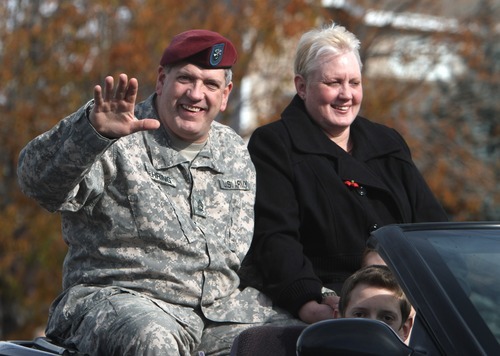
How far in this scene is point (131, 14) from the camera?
47.8ft

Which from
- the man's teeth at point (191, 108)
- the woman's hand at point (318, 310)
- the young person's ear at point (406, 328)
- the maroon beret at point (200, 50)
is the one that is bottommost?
the woman's hand at point (318, 310)

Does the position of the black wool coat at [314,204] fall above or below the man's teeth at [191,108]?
below

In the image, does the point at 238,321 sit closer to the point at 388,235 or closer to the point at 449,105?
the point at 388,235

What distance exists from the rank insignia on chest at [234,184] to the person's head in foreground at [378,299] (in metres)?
0.94

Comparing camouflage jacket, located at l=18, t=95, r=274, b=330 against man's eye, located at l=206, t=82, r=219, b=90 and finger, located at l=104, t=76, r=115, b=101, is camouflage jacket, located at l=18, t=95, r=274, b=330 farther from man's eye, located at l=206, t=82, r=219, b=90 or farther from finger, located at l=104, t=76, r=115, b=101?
man's eye, located at l=206, t=82, r=219, b=90

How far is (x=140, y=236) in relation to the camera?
421cm

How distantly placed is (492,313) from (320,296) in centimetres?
144

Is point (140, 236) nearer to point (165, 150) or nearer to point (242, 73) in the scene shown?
point (165, 150)

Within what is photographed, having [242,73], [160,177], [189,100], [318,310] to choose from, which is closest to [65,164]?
[160,177]

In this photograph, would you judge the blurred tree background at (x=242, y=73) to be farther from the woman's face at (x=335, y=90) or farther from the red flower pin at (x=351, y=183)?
the red flower pin at (x=351, y=183)

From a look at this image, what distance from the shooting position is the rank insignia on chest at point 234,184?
4590 mm

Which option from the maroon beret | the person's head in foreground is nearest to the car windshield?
the person's head in foreground

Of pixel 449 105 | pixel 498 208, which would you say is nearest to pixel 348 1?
pixel 449 105

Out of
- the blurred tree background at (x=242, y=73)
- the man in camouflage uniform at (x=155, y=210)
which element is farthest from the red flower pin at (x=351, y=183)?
the blurred tree background at (x=242, y=73)
